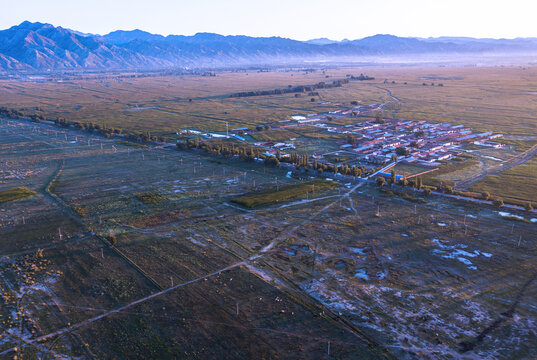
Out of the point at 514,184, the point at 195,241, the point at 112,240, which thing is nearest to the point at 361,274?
the point at 195,241

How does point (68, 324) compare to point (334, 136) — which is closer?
point (68, 324)

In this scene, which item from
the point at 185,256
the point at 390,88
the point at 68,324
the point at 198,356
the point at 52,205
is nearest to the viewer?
the point at 198,356

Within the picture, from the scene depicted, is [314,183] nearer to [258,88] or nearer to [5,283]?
[5,283]

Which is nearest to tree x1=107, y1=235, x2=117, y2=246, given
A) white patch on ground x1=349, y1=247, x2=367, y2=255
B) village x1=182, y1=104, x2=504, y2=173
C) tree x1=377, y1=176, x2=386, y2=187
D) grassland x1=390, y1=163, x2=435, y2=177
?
white patch on ground x1=349, y1=247, x2=367, y2=255

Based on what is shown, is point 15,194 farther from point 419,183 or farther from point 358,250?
point 419,183

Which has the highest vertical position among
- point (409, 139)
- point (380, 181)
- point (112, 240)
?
point (409, 139)

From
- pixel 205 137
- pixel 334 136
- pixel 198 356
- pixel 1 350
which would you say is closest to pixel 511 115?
pixel 334 136
